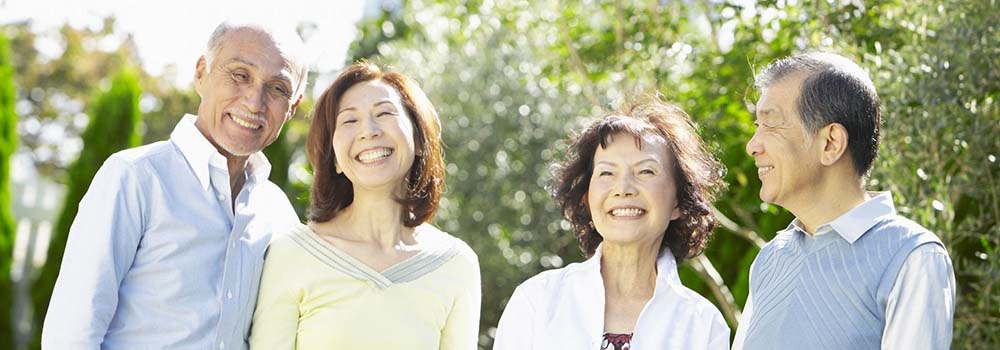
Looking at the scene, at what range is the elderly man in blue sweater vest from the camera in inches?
91.2

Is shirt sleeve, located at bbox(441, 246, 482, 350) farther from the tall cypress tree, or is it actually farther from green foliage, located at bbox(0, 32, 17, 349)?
green foliage, located at bbox(0, 32, 17, 349)

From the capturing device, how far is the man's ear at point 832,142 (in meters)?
2.54

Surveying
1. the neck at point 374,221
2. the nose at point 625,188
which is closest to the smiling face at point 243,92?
the neck at point 374,221

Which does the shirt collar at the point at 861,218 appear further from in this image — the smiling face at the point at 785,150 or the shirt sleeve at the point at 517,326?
the shirt sleeve at the point at 517,326

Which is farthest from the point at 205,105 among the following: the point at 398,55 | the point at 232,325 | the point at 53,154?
the point at 53,154

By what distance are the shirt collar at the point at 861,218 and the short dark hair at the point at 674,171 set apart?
2.43ft

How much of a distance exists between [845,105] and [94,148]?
28.2 feet

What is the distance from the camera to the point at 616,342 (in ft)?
9.90

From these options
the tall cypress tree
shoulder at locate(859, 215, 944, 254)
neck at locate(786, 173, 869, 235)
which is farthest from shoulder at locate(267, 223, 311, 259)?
the tall cypress tree

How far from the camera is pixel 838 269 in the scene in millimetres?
2467

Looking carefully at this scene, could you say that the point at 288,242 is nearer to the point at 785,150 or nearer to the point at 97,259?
the point at 97,259

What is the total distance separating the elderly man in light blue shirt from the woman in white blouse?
30.7 inches

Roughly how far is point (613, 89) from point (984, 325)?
3571 mm

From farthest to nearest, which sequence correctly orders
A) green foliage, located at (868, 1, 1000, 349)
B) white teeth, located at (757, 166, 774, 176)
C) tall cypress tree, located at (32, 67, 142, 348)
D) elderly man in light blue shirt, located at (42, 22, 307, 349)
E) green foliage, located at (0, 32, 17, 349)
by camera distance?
green foliage, located at (0, 32, 17, 349) < tall cypress tree, located at (32, 67, 142, 348) < green foliage, located at (868, 1, 1000, 349) < elderly man in light blue shirt, located at (42, 22, 307, 349) < white teeth, located at (757, 166, 774, 176)
